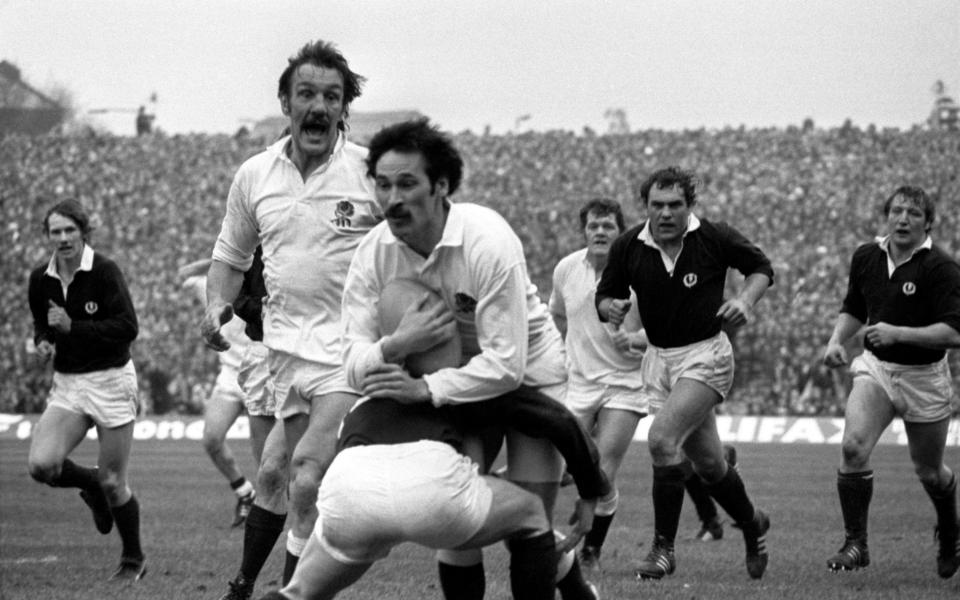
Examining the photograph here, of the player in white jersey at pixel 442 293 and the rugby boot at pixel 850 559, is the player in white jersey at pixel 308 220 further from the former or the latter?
the rugby boot at pixel 850 559

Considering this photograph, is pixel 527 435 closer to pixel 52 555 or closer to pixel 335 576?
pixel 335 576

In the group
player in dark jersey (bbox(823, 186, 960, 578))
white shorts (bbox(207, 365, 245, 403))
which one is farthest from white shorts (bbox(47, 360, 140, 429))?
player in dark jersey (bbox(823, 186, 960, 578))

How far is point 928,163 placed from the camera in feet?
142

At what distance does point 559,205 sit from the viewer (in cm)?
4247

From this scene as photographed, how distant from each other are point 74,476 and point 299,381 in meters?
3.59

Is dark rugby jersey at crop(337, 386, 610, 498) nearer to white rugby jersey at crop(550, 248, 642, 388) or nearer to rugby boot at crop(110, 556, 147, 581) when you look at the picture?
rugby boot at crop(110, 556, 147, 581)

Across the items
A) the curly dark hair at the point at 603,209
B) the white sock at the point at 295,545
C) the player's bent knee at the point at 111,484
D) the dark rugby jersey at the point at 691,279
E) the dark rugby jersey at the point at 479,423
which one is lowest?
the player's bent knee at the point at 111,484

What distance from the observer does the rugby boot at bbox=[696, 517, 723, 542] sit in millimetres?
12500

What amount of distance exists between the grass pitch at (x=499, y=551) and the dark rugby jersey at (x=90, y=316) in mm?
1421

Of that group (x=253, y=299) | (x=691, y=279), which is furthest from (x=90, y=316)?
(x=691, y=279)

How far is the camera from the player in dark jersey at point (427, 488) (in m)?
5.28

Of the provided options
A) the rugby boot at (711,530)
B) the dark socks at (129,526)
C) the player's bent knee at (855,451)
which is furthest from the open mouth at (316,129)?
the rugby boot at (711,530)

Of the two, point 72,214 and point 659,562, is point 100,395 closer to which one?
point 72,214

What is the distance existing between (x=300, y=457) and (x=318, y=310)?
823 millimetres
